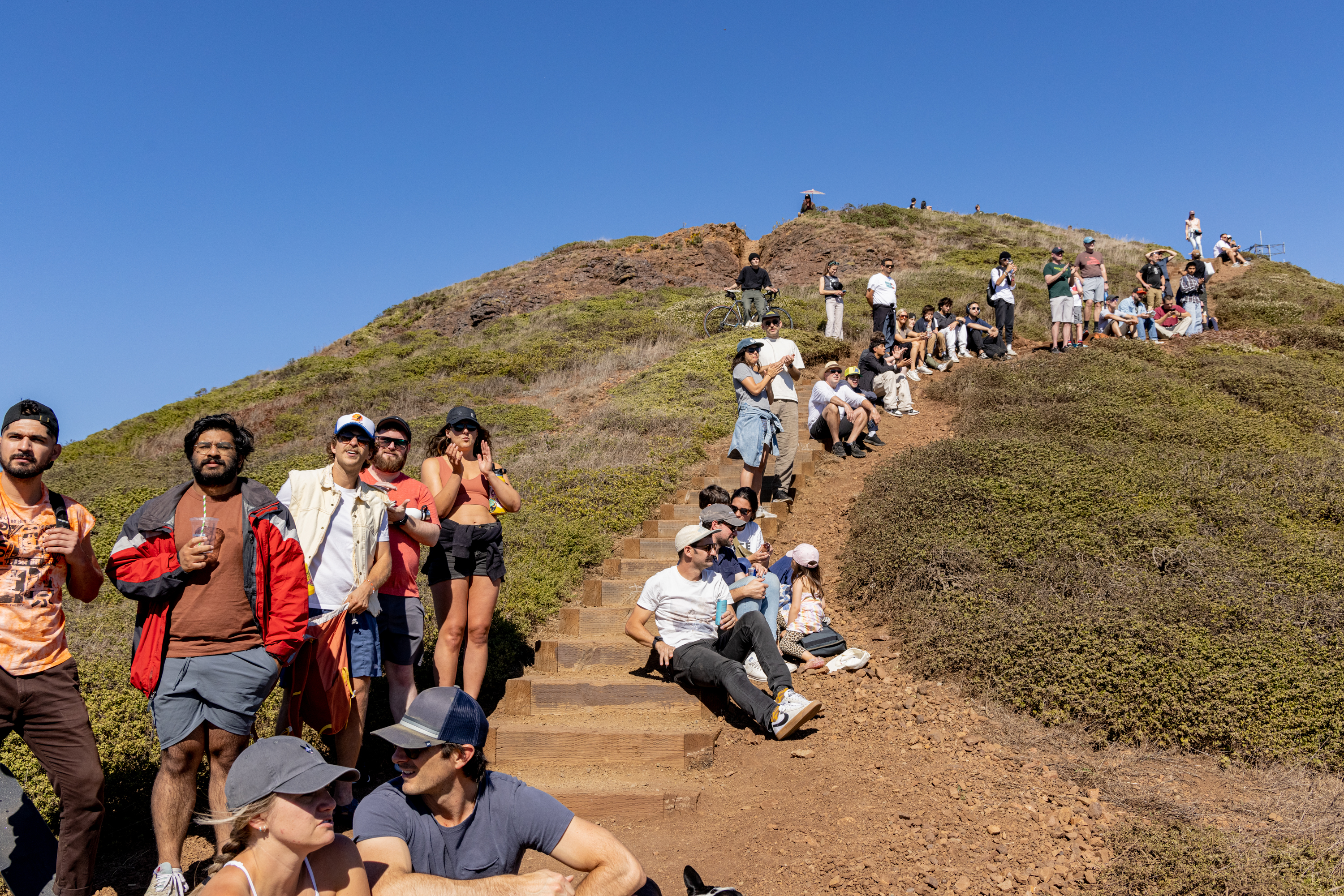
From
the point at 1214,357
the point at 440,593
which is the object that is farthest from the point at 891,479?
the point at 1214,357

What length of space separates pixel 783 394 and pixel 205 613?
5956 mm

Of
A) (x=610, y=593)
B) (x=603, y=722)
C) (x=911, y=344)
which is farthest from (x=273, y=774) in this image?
(x=911, y=344)

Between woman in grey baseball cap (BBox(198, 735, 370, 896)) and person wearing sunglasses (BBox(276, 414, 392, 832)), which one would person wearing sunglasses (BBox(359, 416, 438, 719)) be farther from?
woman in grey baseball cap (BBox(198, 735, 370, 896))

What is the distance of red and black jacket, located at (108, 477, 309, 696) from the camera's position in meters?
3.64

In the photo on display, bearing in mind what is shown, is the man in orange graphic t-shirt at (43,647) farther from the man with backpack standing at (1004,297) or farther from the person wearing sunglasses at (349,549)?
the man with backpack standing at (1004,297)

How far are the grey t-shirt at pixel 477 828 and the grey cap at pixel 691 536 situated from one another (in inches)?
107

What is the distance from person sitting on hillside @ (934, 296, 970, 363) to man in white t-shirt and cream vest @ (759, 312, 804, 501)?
784 cm

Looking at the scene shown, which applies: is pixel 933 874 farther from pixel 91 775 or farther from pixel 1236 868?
pixel 91 775

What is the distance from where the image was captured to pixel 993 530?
7668mm

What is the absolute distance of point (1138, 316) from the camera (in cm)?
1661

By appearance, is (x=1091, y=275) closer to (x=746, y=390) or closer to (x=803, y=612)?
(x=746, y=390)

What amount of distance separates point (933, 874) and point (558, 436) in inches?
391

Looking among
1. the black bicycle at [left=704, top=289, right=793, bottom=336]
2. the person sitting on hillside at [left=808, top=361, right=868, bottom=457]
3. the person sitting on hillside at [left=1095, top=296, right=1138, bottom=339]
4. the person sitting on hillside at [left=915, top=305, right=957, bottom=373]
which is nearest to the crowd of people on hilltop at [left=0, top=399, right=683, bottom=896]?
the person sitting on hillside at [left=808, top=361, right=868, bottom=457]

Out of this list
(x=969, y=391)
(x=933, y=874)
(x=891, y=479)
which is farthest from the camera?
(x=969, y=391)
